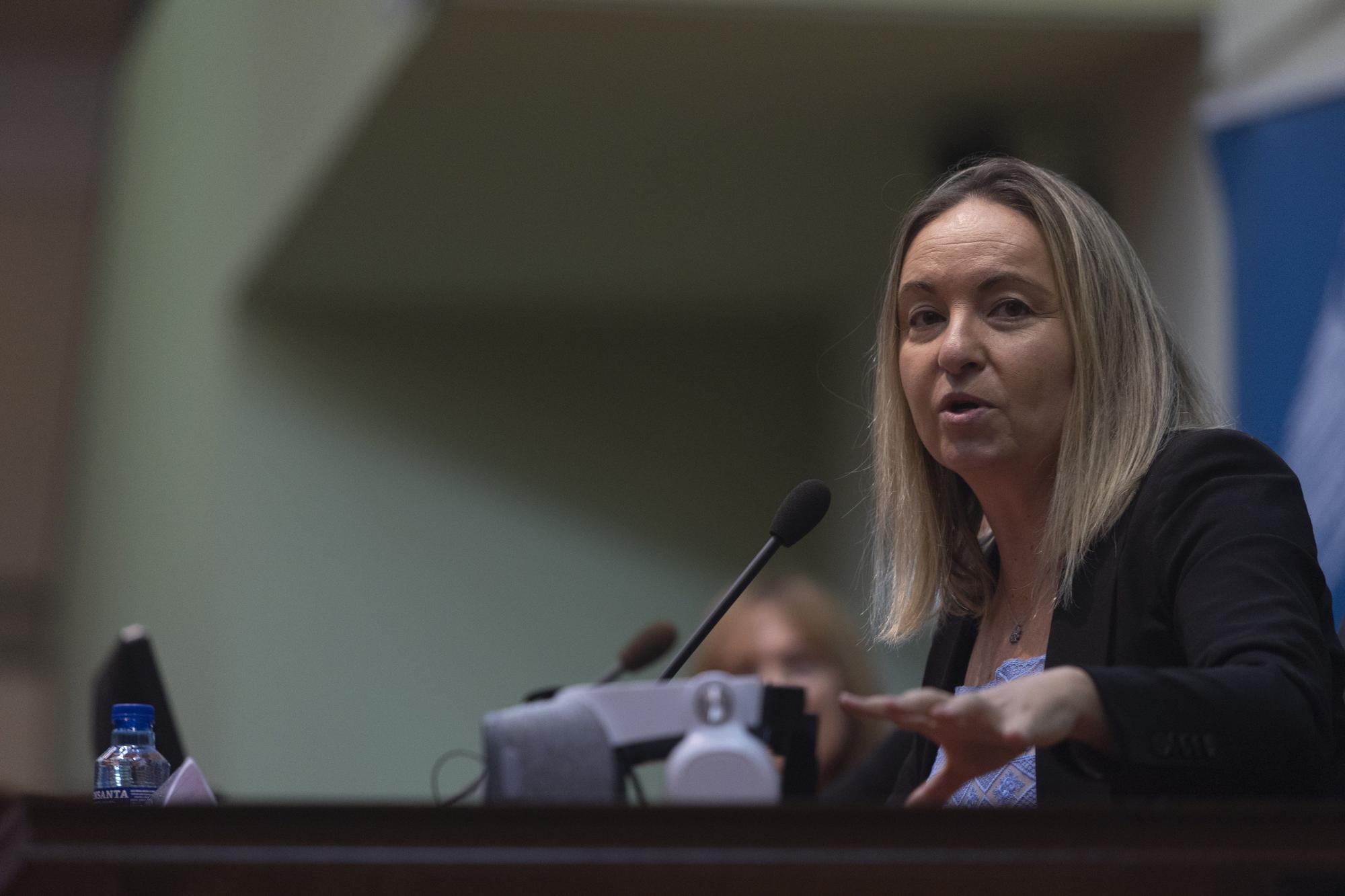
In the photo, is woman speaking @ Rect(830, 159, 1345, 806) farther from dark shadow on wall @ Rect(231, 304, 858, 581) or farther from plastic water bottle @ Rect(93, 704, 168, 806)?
dark shadow on wall @ Rect(231, 304, 858, 581)

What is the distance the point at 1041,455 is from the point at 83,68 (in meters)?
10.2

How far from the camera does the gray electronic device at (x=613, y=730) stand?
1.24 metres

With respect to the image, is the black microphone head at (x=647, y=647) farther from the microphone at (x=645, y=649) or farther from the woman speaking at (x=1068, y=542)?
the woman speaking at (x=1068, y=542)

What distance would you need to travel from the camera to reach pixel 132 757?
175 cm

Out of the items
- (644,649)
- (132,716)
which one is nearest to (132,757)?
(132,716)

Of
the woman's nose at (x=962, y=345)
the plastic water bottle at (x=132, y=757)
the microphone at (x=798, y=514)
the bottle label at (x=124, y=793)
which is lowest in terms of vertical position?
the bottle label at (x=124, y=793)

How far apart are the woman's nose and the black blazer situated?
0.21m

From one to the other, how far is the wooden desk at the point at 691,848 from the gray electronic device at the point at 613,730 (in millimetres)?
144

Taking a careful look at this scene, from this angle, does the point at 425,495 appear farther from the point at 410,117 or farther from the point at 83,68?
the point at 83,68

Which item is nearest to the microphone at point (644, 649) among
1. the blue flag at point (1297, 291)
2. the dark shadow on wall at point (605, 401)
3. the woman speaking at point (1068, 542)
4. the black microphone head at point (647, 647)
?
the black microphone head at point (647, 647)

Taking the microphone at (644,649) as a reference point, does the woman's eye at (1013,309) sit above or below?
above

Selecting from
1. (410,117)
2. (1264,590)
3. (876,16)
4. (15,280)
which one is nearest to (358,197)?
(410,117)

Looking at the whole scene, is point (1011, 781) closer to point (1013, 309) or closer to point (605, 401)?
point (1013, 309)

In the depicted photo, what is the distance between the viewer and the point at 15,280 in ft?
35.4
